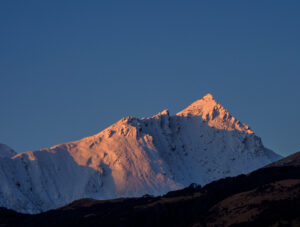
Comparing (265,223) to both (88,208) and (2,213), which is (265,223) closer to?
(88,208)

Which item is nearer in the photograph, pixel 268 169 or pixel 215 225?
pixel 215 225

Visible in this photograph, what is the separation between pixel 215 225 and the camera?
14412 centimetres

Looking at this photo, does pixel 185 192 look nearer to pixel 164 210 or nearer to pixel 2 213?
pixel 164 210

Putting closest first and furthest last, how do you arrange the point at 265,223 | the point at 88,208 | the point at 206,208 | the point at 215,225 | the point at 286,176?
the point at 265,223
the point at 215,225
the point at 206,208
the point at 286,176
the point at 88,208

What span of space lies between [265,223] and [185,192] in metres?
63.0

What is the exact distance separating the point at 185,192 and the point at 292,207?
6071 cm

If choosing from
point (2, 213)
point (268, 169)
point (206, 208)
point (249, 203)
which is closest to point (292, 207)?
point (249, 203)

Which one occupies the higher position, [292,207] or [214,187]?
[214,187]

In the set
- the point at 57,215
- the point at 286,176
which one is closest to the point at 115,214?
the point at 57,215

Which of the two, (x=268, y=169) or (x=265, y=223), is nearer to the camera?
(x=265, y=223)

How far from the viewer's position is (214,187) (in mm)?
184125

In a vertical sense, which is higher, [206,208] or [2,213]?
[2,213]

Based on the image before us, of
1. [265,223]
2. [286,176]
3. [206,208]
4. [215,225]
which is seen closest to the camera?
[265,223]

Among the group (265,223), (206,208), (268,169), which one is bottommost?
(265,223)
